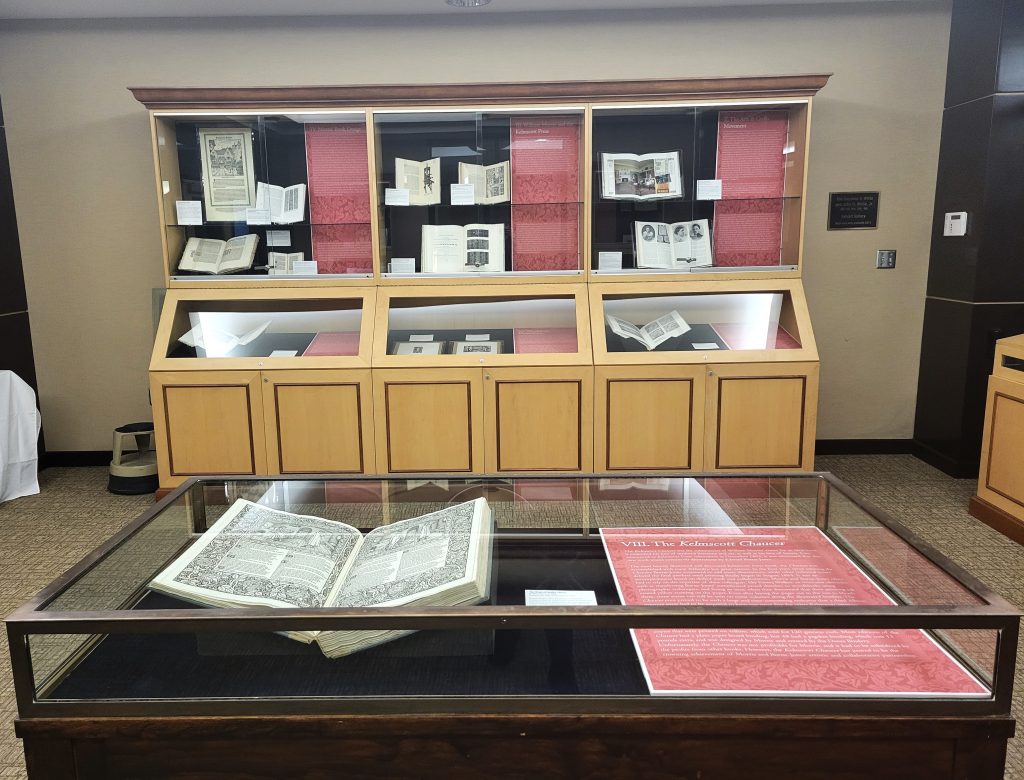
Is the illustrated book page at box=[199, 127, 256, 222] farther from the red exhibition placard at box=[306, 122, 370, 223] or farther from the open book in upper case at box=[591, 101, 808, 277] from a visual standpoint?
the open book in upper case at box=[591, 101, 808, 277]

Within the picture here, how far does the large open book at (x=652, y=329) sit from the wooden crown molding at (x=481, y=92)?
3.77ft

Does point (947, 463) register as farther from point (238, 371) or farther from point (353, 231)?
point (238, 371)

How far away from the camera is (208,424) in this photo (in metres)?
3.87

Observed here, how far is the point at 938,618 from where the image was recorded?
1.11m

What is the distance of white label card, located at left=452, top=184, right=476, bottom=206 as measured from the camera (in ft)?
13.2

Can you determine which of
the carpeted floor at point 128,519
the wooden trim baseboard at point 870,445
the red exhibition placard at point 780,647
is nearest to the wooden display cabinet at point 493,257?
the carpeted floor at point 128,519

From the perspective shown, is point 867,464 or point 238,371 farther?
point 867,464

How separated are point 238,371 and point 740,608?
326cm

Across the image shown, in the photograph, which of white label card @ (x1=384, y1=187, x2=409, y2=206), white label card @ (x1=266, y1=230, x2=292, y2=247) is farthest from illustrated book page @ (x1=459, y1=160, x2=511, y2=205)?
white label card @ (x1=266, y1=230, x2=292, y2=247)

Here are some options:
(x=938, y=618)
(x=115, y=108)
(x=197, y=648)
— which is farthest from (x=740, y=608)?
(x=115, y=108)

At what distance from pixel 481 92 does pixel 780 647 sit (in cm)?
327

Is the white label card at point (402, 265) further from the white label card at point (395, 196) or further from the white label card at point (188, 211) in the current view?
the white label card at point (188, 211)

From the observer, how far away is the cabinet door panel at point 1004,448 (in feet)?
10.9

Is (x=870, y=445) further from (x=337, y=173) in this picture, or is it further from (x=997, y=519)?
(x=337, y=173)
